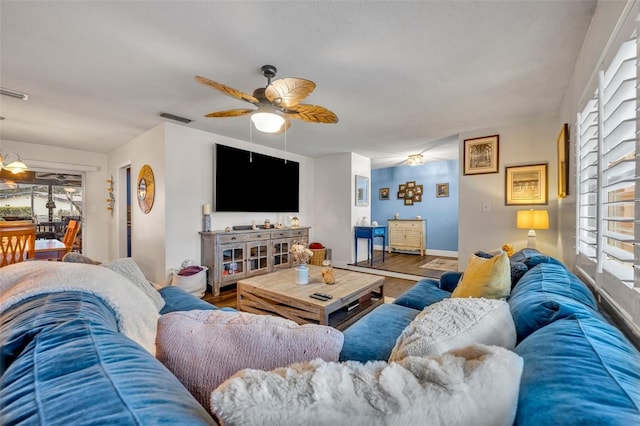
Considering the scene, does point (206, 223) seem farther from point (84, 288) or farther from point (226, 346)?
point (226, 346)

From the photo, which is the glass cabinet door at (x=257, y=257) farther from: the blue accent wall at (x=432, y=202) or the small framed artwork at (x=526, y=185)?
the blue accent wall at (x=432, y=202)

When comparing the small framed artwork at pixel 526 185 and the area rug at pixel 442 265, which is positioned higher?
the small framed artwork at pixel 526 185

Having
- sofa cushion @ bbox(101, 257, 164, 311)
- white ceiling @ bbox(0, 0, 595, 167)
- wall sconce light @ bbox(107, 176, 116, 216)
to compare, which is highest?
white ceiling @ bbox(0, 0, 595, 167)

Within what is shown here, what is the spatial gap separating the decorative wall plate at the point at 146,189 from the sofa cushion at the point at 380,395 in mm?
3801

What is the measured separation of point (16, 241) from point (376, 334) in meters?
3.47

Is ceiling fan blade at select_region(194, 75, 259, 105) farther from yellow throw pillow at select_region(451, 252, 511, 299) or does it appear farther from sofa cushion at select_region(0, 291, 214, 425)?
yellow throw pillow at select_region(451, 252, 511, 299)

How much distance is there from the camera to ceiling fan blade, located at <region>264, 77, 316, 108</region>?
67.4 inches

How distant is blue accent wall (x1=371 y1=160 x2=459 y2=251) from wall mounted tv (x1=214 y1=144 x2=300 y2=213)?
2.95 m

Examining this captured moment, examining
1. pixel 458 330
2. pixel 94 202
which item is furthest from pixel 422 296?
pixel 94 202

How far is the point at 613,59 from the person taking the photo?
113cm

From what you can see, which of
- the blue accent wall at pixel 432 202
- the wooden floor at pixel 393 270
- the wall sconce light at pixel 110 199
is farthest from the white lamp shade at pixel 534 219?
the wall sconce light at pixel 110 199

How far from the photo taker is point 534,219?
2869 mm

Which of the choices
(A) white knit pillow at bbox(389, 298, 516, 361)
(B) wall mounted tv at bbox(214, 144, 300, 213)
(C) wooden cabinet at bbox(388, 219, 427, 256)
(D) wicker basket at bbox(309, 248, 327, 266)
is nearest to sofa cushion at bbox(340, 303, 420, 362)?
(A) white knit pillow at bbox(389, 298, 516, 361)

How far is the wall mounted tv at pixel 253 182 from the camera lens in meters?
3.93
